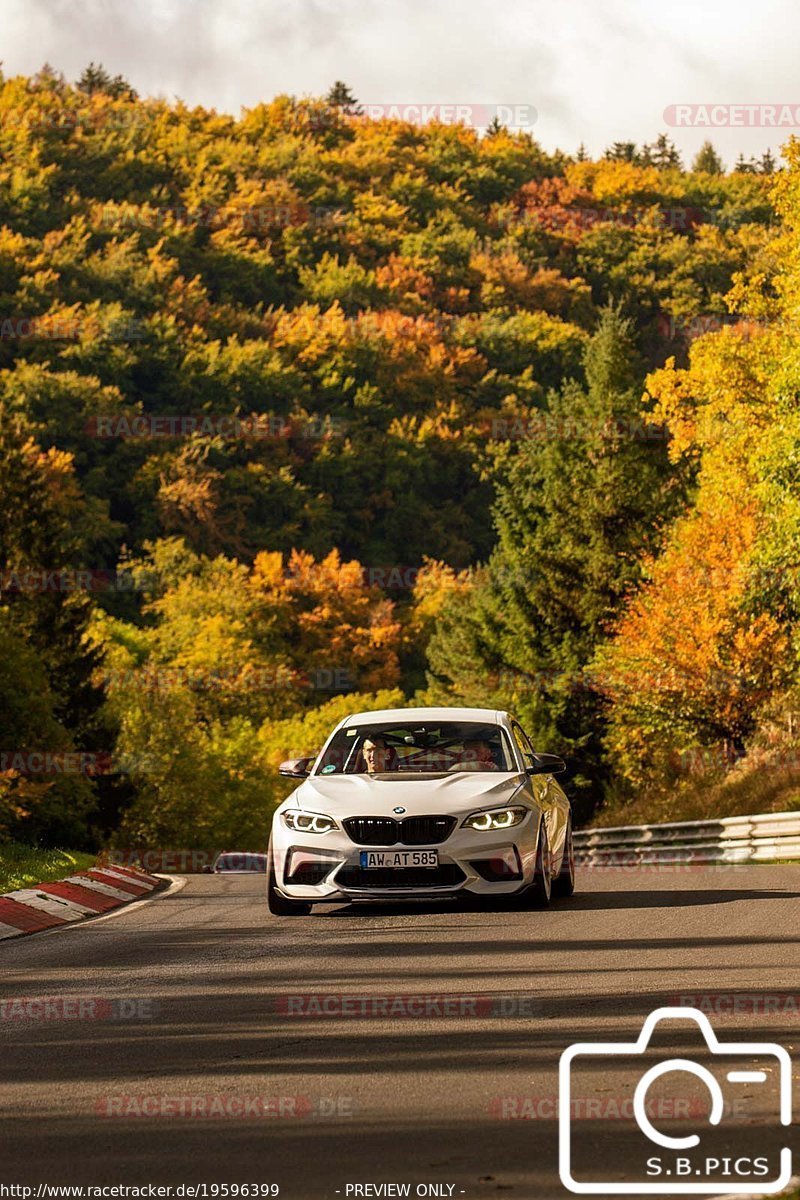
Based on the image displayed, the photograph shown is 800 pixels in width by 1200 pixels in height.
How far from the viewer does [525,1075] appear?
750cm

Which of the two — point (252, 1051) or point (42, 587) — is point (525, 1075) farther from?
point (42, 587)

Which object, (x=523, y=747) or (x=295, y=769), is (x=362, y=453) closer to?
(x=523, y=747)

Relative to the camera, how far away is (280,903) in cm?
1494

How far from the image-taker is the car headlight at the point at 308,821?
14328 mm

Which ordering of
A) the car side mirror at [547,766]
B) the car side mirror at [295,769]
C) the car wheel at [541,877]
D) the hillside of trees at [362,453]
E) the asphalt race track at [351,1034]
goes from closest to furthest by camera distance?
the asphalt race track at [351,1034] → the car wheel at [541,877] → the car side mirror at [547,766] → the car side mirror at [295,769] → the hillside of trees at [362,453]

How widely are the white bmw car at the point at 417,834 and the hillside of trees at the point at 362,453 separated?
14.1 m

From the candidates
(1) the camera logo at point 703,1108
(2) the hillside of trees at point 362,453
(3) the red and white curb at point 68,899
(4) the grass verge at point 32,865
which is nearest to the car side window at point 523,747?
(3) the red and white curb at point 68,899

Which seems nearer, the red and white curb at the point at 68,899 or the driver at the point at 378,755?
the red and white curb at the point at 68,899

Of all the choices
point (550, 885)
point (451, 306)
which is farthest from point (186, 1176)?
point (451, 306)

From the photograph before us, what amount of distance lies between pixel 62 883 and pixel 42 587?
4276 centimetres

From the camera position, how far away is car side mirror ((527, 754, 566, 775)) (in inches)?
598

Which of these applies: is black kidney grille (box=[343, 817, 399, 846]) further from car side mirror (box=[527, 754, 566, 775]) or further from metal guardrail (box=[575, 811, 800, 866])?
metal guardrail (box=[575, 811, 800, 866])

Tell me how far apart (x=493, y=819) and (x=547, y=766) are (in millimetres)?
1220

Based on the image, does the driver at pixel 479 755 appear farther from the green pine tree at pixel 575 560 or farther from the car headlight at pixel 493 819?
the green pine tree at pixel 575 560
